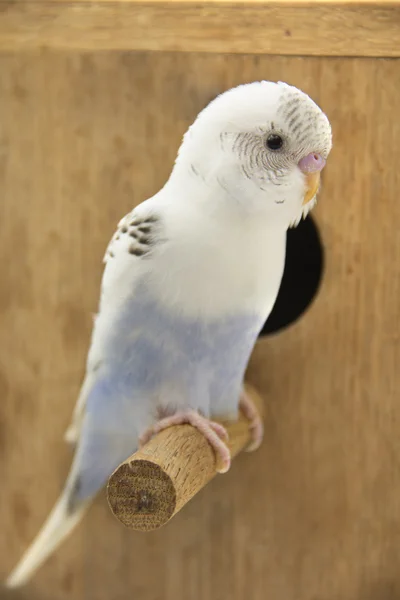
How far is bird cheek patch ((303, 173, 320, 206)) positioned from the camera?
63 cm

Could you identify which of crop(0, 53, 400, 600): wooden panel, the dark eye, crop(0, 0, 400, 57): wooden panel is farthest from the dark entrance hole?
the dark eye

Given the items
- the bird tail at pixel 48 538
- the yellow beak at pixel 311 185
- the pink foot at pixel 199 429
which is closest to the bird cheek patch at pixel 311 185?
the yellow beak at pixel 311 185

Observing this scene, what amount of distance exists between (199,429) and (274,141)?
0.28 meters

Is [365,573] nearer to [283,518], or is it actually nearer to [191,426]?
[283,518]

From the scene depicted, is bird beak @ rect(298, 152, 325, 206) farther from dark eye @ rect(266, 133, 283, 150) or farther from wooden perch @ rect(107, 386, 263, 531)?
wooden perch @ rect(107, 386, 263, 531)

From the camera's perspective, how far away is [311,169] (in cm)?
62

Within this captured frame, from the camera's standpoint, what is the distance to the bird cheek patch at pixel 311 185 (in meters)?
0.63

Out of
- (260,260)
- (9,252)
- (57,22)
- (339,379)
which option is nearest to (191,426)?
(260,260)

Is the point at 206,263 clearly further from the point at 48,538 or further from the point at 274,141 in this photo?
the point at 48,538

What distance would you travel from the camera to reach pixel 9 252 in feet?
3.17

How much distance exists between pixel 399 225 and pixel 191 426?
1.22 feet

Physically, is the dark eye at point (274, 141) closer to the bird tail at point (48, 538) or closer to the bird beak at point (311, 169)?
the bird beak at point (311, 169)

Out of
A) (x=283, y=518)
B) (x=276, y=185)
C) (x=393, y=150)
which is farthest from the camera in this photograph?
(x=283, y=518)

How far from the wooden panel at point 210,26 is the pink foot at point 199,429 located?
430 mm
